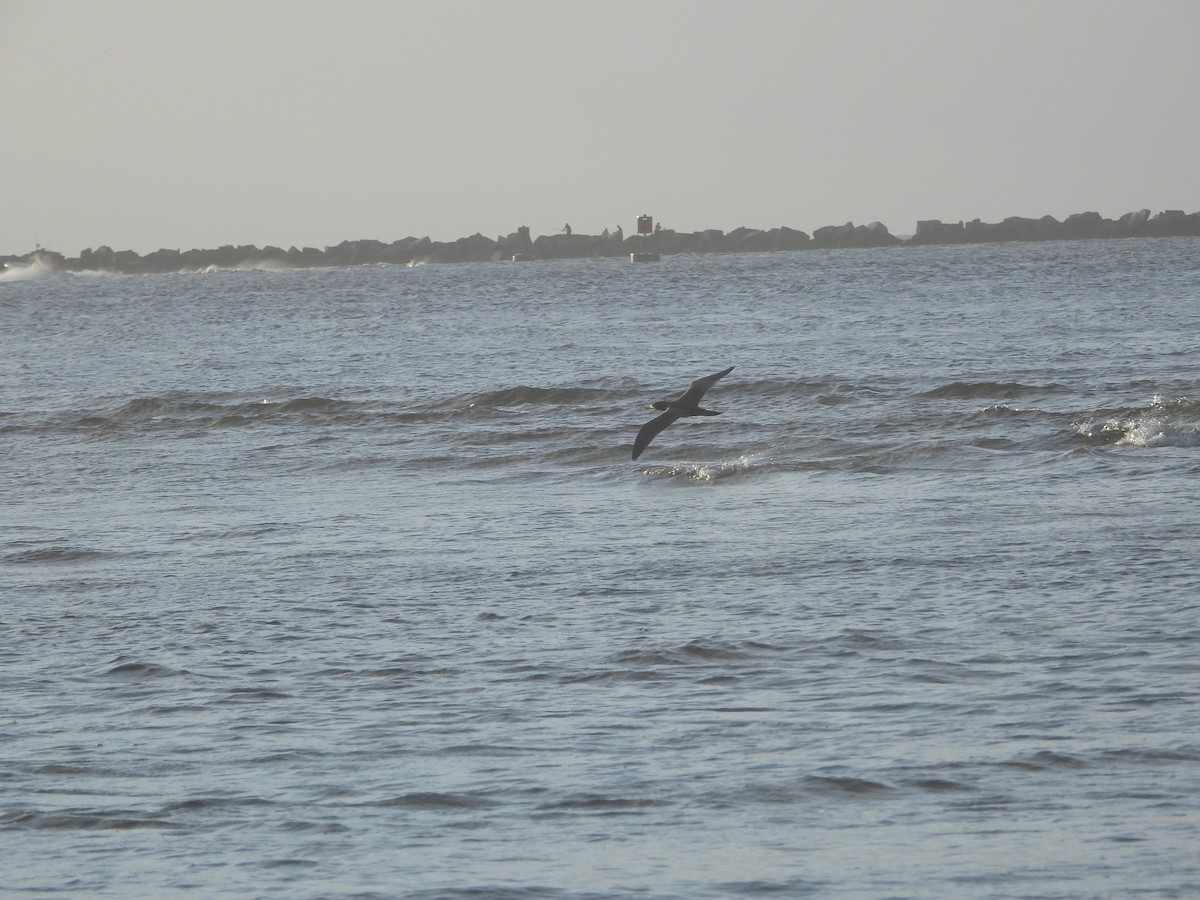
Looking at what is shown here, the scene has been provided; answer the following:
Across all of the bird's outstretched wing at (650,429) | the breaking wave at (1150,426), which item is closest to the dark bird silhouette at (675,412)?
the bird's outstretched wing at (650,429)

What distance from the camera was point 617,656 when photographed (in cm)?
967

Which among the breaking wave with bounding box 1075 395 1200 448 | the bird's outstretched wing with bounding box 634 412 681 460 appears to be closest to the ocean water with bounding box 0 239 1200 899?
the breaking wave with bounding box 1075 395 1200 448

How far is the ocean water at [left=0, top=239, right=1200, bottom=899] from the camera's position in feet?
22.2

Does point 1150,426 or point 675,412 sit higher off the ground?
point 675,412

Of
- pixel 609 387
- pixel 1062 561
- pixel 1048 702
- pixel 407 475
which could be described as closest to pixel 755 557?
pixel 1062 561

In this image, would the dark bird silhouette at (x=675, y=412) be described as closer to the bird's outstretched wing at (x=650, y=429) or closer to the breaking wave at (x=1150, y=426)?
the bird's outstretched wing at (x=650, y=429)

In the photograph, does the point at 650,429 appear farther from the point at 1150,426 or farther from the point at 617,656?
the point at 1150,426

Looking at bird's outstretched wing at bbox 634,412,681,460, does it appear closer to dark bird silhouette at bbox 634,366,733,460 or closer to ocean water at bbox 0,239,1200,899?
dark bird silhouette at bbox 634,366,733,460

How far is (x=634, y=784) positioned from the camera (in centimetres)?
745

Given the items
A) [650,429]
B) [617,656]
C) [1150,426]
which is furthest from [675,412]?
[1150,426]

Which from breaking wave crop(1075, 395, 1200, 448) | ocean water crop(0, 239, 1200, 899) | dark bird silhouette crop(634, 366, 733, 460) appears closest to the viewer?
ocean water crop(0, 239, 1200, 899)

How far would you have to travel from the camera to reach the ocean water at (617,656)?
6762mm

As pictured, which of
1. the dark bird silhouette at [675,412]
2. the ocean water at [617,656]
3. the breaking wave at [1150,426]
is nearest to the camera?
the ocean water at [617,656]

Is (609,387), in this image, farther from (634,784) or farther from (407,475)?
(634,784)
